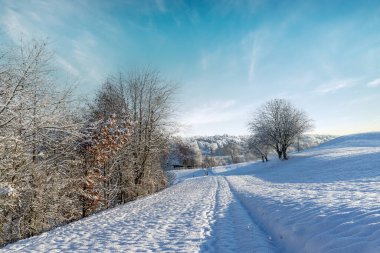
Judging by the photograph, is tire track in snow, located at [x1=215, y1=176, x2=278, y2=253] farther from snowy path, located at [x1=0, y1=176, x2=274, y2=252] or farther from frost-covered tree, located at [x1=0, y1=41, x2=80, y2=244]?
frost-covered tree, located at [x1=0, y1=41, x2=80, y2=244]

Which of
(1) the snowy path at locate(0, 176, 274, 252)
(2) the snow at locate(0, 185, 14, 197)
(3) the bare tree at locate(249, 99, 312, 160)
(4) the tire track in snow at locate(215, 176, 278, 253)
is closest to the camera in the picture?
(4) the tire track in snow at locate(215, 176, 278, 253)

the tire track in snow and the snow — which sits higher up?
the snow

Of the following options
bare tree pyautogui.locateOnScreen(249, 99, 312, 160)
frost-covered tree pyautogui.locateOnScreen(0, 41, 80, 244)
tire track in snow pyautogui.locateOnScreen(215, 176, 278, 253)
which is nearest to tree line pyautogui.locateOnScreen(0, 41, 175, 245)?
frost-covered tree pyautogui.locateOnScreen(0, 41, 80, 244)

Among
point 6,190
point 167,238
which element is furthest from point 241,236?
point 6,190

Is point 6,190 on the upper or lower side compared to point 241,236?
upper

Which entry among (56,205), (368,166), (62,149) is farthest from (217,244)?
(368,166)

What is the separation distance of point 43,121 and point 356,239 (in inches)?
346

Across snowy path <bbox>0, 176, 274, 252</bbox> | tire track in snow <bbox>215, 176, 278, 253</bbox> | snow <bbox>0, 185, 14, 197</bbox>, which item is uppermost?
snow <bbox>0, 185, 14, 197</bbox>

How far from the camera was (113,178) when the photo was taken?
20.5 metres

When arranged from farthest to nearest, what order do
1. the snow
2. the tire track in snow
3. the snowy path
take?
the snow → the snowy path → the tire track in snow

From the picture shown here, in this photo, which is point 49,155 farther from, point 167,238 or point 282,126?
point 282,126

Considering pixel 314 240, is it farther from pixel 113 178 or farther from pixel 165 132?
pixel 165 132

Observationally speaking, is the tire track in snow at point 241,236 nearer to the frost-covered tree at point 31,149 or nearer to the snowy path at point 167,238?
Result: the snowy path at point 167,238

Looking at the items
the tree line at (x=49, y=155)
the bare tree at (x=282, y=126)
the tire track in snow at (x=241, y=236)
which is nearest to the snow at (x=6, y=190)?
the tree line at (x=49, y=155)
